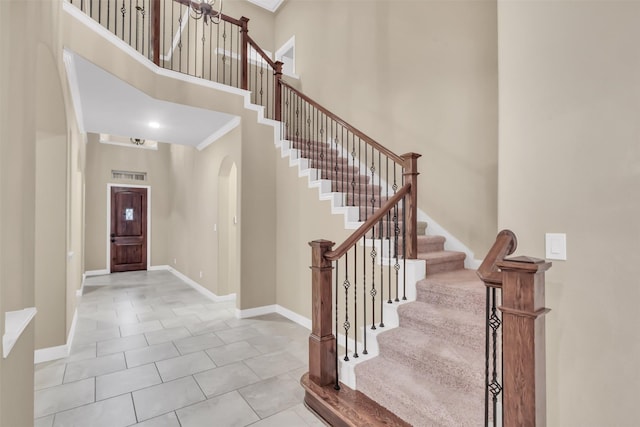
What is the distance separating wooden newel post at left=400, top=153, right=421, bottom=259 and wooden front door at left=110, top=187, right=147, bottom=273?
Answer: 7713 millimetres

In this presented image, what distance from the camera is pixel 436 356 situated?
225cm

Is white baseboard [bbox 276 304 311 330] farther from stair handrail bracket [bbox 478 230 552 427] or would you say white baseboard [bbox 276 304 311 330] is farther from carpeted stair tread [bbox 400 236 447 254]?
stair handrail bracket [bbox 478 230 552 427]

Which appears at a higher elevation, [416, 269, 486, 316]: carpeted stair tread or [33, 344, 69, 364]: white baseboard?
[416, 269, 486, 316]: carpeted stair tread

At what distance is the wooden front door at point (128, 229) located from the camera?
8000 millimetres

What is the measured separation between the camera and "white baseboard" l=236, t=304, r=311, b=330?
4.14 metres

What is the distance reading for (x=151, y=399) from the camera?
245 cm

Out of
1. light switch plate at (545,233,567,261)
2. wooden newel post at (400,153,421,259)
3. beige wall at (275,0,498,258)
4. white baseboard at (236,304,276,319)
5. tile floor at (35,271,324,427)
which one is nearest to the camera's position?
light switch plate at (545,233,567,261)

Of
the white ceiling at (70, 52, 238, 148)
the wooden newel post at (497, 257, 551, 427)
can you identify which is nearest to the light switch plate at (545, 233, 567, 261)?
the wooden newel post at (497, 257, 551, 427)

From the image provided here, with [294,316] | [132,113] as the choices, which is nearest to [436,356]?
[294,316]

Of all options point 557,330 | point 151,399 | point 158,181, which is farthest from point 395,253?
point 158,181

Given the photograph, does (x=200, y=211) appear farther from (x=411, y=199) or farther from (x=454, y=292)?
(x=454, y=292)

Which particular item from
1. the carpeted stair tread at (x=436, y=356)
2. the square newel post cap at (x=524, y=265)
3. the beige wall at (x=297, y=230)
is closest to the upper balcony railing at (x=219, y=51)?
the beige wall at (x=297, y=230)

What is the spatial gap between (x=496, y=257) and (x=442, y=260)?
1606 millimetres

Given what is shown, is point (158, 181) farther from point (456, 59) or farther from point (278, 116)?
point (456, 59)
